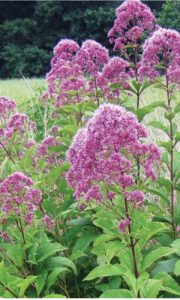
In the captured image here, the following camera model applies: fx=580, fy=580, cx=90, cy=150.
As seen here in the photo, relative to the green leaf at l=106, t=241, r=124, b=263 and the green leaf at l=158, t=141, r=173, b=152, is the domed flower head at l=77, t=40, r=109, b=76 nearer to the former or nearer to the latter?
the green leaf at l=158, t=141, r=173, b=152

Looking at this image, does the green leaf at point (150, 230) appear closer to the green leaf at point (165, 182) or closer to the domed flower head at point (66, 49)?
the green leaf at point (165, 182)

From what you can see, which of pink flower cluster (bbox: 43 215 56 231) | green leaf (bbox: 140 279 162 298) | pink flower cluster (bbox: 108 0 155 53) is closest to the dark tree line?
pink flower cluster (bbox: 108 0 155 53)

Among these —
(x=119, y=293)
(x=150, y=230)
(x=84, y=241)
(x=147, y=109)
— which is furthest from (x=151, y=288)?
(x=147, y=109)

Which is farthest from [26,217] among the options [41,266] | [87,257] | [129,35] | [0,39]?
[0,39]

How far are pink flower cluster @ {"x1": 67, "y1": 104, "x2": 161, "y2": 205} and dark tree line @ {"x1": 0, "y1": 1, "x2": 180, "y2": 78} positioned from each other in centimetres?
2766

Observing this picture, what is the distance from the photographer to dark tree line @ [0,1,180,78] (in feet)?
99.8

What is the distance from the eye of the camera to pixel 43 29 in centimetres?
3177

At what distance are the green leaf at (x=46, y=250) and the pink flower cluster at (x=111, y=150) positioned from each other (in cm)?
34

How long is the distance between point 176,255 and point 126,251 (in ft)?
1.14

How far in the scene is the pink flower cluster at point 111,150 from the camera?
2.07 metres

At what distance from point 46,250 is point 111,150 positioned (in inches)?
26.3

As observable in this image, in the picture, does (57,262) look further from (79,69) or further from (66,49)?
(66,49)

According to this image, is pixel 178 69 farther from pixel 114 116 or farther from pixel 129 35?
pixel 114 116

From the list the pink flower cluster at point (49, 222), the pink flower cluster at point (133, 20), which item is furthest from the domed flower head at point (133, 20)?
the pink flower cluster at point (49, 222)
